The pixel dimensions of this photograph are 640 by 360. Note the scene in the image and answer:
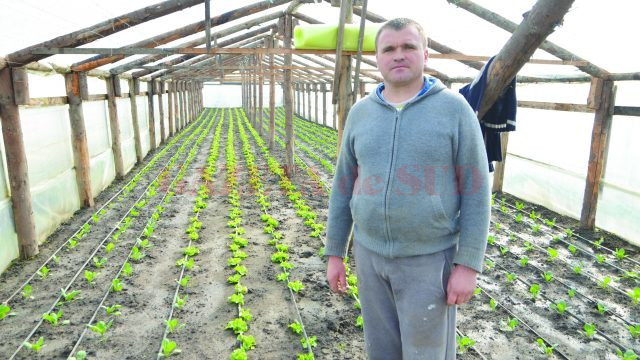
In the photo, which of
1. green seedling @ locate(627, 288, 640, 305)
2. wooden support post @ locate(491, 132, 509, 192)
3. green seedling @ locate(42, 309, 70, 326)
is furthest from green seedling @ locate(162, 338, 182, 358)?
wooden support post @ locate(491, 132, 509, 192)

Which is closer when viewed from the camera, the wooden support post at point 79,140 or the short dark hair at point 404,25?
the short dark hair at point 404,25

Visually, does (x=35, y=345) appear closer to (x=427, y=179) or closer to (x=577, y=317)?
(x=427, y=179)

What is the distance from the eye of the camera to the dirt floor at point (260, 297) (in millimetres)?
4258

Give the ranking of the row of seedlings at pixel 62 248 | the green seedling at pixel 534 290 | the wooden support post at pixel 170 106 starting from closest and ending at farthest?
the row of seedlings at pixel 62 248, the green seedling at pixel 534 290, the wooden support post at pixel 170 106

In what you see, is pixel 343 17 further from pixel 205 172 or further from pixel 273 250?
pixel 205 172

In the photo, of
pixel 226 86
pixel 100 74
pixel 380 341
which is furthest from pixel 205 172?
pixel 226 86

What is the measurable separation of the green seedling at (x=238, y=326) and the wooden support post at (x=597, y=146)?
6274mm

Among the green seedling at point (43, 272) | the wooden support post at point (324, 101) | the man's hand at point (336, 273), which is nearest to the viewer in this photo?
the man's hand at point (336, 273)

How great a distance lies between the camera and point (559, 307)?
4.91m

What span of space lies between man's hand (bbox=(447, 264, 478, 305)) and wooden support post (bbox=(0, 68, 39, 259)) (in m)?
6.13

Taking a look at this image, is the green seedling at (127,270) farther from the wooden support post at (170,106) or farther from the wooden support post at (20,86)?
the wooden support post at (170,106)

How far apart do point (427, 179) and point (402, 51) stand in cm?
59

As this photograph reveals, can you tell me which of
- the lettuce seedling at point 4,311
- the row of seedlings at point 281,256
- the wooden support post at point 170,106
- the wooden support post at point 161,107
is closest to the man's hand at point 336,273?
the row of seedlings at point 281,256

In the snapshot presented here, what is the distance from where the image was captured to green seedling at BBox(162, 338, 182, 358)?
4016 mm
